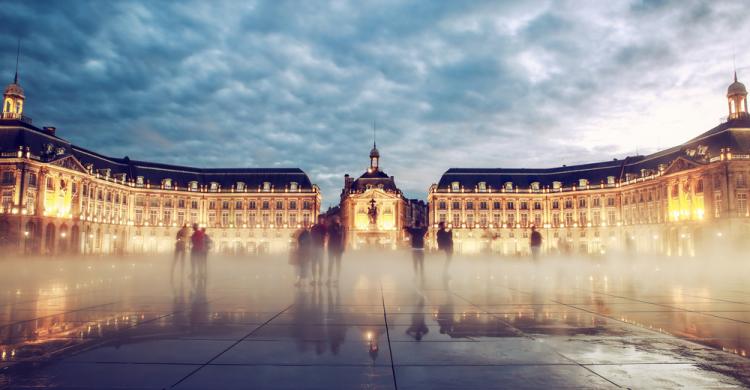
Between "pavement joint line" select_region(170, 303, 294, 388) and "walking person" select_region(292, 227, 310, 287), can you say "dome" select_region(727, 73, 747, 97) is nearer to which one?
"walking person" select_region(292, 227, 310, 287)

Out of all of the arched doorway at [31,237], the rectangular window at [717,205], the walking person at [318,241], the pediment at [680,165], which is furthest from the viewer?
the pediment at [680,165]

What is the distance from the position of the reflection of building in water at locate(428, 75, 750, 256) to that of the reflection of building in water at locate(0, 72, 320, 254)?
109 feet

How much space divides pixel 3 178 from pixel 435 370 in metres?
76.4

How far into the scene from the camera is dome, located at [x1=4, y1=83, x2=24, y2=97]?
70625 mm

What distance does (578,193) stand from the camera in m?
97.6

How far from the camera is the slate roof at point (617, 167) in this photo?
6669 centimetres

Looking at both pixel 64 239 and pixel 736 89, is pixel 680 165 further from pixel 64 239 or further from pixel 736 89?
pixel 64 239

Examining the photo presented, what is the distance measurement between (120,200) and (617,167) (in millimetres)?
90297

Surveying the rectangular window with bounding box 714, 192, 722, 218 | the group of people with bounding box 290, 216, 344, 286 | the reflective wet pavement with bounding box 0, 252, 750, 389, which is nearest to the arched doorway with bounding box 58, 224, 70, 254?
the group of people with bounding box 290, 216, 344, 286

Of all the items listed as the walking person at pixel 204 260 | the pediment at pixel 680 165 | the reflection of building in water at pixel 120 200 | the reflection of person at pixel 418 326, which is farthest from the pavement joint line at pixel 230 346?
the pediment at pixel 680 165

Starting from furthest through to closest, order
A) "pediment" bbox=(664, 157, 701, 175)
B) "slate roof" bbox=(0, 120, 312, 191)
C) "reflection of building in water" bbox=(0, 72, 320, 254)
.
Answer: "slate roof" bbox=(0, 120, 312, 191)
"pediment" bbox=(664, 157, 701, 175)
"reflection of building in water" bbox=(0, 72, 320, 254)

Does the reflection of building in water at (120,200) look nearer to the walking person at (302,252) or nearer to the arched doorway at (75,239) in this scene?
the arched doorway at (75,239)

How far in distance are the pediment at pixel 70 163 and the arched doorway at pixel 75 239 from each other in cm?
856

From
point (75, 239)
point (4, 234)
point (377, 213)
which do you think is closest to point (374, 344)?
point (4, 234)
